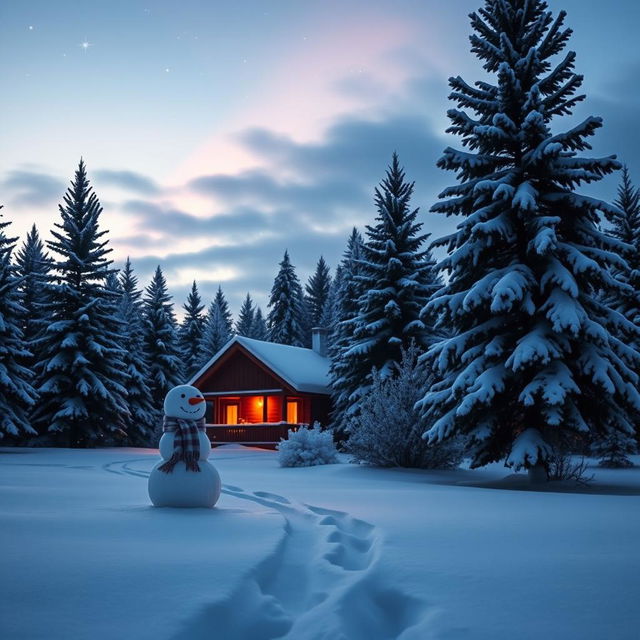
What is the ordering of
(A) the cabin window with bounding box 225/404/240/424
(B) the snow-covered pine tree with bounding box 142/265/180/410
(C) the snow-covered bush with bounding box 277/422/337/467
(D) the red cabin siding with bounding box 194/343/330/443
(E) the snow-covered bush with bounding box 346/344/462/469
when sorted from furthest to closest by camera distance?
(B) the snow-covered pine tree with bounding box 142/265/180/410, (A) the cabin window with bounding box 225/404/240/424, (D) the red cabin siding with bounding box 194/343/330/443, (C) the snow-covered bush with bounding box 277/422/337/467, (E) the snow-covered bush with bounding box 346/344/462/469

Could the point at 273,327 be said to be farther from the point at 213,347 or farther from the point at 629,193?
the point at 629,193

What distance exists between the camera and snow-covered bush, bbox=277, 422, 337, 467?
17344mm

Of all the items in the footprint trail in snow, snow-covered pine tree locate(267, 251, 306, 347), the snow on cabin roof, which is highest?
snow-covered pine tree locate(267, 251, 306, 347)

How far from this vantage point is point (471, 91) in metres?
13.6

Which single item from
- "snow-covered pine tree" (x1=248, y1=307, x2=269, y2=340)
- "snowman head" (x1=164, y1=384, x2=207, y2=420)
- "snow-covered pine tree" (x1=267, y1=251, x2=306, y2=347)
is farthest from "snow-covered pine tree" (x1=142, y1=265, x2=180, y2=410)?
"snowman head" (x1=164, y1=384, x2=207, y2=420)

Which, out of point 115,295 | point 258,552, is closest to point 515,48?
point 258,552

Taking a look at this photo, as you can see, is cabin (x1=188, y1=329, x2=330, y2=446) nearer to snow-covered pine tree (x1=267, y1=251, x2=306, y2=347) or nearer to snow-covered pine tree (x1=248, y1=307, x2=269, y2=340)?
snow-covered pine tree (x1=267, y1=251, x2=306, y2=347)

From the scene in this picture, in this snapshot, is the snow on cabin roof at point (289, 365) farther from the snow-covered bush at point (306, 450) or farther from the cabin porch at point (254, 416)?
the snow-covered bush at point (306, 450)

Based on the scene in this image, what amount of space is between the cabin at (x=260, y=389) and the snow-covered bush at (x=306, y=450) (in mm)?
11938

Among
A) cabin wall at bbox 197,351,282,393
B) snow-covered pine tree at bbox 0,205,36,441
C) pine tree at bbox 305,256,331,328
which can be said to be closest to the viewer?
snow-covered pine tree at bbox 0,205,36,441

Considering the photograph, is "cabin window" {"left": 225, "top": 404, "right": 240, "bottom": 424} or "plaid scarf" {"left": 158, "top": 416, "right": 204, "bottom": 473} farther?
"cabin window" {"left": 225, "top": 404, "right": 240, "bottom": 424}

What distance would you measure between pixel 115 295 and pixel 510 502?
79.3 feet

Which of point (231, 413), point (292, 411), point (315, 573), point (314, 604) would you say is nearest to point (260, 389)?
point (292, 411)

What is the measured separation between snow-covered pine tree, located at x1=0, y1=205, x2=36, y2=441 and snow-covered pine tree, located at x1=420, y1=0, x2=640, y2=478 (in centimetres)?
1729
